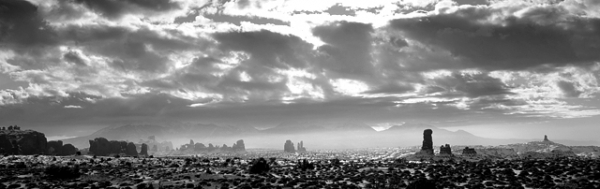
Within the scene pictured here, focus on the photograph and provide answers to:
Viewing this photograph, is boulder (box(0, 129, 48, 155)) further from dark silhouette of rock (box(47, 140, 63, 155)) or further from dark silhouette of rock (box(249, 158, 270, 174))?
dark silhouette of rock (box(249, 158, 270, 174))

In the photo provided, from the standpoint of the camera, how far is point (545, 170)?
6475cm

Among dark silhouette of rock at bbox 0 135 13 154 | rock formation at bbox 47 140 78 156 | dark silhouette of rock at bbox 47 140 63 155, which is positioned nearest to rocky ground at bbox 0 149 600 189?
dark silhouette of rock at bbox 0 135 13 154

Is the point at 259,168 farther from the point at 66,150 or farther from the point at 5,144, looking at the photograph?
the point at 66,150

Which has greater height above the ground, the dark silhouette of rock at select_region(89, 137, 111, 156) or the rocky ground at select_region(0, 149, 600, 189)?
the dark silhouette of rock at select_region(89, 137, 111, 156)

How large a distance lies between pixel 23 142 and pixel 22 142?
1.13 ft

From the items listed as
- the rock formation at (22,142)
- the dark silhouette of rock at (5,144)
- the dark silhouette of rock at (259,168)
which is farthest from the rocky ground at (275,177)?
the rock formation at (22,142)

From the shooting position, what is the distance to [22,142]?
502 ft

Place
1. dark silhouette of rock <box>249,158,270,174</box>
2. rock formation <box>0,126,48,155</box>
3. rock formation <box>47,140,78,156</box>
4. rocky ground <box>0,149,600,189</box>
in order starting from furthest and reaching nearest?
rock formation <box>47,140,78,156</box>
rock formation <box>0,126,48,155</box>
dark silhouette of rock <box>249,158,270,174</box>
rocky ground <box>0,149,600,189</box>

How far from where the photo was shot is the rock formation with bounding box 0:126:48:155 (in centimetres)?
14662

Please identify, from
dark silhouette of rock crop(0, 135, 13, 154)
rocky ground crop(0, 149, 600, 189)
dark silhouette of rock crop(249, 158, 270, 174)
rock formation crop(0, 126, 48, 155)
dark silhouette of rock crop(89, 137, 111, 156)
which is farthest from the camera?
dark silhouette of rock crop(89, 137, 111, 156)

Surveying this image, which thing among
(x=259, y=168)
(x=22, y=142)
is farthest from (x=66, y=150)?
(x=259, y=168)

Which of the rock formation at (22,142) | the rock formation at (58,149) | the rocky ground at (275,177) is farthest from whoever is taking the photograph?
the rock formation at (58,149)

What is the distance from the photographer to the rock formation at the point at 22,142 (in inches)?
5773

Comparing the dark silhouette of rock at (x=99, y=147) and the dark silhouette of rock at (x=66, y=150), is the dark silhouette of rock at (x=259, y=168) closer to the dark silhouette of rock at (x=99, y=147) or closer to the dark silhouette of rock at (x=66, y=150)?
the dark silhouette of rock at (x=66, y=150)
